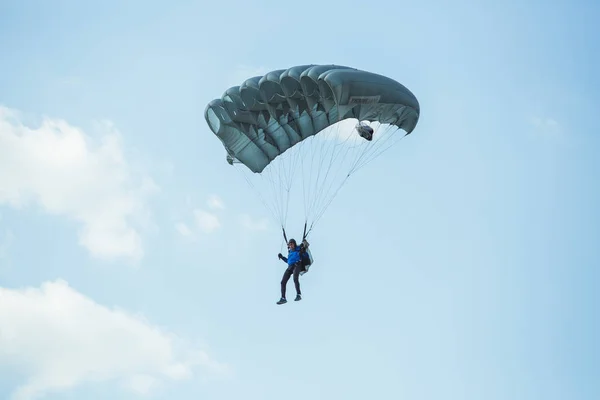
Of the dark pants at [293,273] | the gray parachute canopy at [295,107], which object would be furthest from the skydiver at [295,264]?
the gray parachute canopy at [295,107]

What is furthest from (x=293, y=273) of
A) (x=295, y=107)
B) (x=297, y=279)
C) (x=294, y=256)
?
(x=295, y=107)

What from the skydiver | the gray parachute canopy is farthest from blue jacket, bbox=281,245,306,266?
the gray parachute canopy

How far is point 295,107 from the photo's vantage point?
35625 millimetres

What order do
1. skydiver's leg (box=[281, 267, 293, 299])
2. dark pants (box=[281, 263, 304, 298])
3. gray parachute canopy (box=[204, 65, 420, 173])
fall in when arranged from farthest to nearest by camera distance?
1. skydiver's leg (box=[281, 267, 293, 299])
2. dark pants (box=[281, 263, 304, 298])
3. gray parachute canopy (box=[204, 65, 420, 173])

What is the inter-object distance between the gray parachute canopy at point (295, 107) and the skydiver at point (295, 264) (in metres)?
3.67

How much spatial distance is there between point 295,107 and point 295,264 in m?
4.25

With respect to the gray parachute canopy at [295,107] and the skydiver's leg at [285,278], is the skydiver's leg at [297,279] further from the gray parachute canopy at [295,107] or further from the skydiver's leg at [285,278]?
the gray parachute canopy at [295,107]

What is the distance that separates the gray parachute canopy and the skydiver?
3669mm

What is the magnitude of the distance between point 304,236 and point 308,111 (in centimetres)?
363

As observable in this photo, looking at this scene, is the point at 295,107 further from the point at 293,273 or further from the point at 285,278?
the point at 285,278

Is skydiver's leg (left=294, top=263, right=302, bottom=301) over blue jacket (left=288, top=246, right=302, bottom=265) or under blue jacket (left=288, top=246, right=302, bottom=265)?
under

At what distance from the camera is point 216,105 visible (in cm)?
Result: 3675

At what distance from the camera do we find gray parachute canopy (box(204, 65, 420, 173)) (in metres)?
34.2

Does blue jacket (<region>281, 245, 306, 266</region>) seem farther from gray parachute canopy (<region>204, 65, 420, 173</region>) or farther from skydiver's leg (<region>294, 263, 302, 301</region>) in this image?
gray parachute canopy (<region>204, 65, 420, 173</region>)
